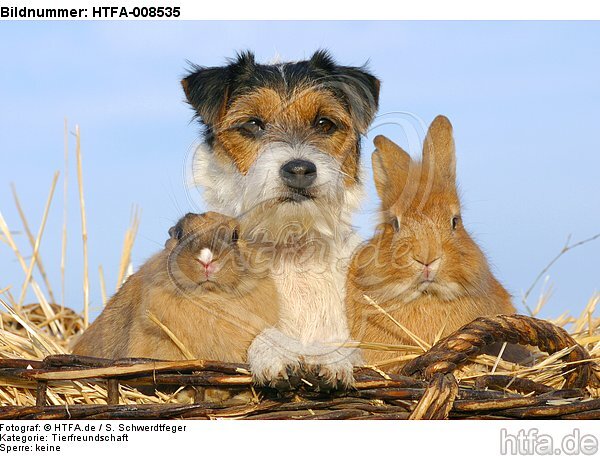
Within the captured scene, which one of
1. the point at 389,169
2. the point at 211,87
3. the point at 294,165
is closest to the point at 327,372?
the point at 294,165

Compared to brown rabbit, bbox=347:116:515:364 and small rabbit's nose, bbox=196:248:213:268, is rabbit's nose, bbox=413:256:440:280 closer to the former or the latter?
brown rabbit, bbox=347:116:515:364

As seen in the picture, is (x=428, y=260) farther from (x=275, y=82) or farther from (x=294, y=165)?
(x=275, y=82)

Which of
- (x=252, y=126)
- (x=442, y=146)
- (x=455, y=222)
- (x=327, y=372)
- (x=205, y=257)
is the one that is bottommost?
(x=327, y=372)

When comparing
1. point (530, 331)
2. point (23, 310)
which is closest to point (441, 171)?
point (530, 331)

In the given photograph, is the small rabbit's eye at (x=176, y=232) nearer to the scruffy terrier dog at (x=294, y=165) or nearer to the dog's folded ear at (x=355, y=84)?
the scruffy terrier dog at (x=294, y=165)
